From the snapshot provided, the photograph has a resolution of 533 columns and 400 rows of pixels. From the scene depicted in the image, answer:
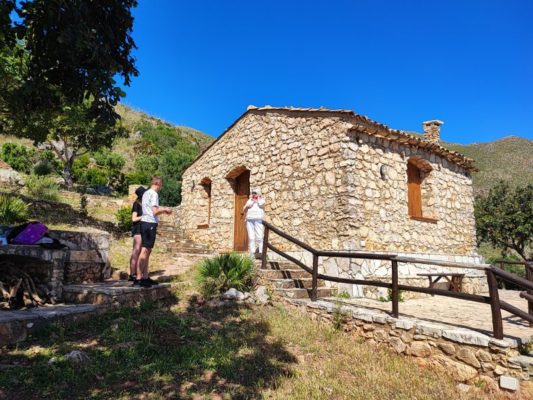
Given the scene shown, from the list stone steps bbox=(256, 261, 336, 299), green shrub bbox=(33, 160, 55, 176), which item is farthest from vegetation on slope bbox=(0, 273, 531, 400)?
green shrub bbox=(33, 160, 55, 176)

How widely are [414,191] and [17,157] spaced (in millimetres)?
19480

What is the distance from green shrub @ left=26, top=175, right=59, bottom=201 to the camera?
12.6 metres

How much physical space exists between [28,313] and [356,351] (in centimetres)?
416

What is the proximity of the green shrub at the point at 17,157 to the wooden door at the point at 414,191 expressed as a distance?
→ 61.5ft

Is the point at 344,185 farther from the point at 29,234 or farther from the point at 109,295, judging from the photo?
the point at 29,234

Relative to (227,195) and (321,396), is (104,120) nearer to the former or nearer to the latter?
(321,396)

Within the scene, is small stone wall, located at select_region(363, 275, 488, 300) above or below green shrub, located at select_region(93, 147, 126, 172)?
below

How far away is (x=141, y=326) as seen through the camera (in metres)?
4.69

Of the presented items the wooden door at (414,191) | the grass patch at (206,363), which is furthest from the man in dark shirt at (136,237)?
the wooden door at (414,191)

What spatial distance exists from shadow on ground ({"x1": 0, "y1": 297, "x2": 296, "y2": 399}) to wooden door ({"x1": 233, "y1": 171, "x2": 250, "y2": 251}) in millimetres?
5112

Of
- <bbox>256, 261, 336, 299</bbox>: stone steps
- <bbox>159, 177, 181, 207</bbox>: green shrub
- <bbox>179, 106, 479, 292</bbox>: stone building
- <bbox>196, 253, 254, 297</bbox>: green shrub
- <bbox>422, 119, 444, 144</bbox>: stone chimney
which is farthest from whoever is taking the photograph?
<bbox>159, 177, 181, 207</bbox>: green shrub

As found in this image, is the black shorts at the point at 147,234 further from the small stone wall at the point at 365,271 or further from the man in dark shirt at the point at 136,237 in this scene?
the small stone wall at the point at 365,271

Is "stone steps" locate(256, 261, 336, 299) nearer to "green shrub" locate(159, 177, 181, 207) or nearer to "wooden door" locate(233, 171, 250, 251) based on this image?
"wooden door" locate(233, 171, 250, 251)


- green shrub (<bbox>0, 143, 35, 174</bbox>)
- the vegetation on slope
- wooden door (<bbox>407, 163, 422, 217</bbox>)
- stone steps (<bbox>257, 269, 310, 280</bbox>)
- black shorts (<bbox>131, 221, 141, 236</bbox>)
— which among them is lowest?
the vegetation on slope
